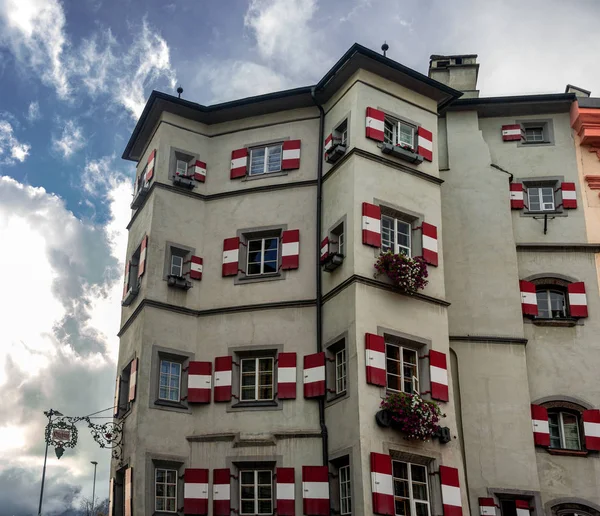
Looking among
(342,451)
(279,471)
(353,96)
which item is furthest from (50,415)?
(353,96)

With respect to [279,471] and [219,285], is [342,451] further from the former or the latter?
[219,285]

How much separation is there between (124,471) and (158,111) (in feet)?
40.6

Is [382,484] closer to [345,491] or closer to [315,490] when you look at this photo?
[345,491]

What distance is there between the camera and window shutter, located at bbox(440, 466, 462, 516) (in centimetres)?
2461

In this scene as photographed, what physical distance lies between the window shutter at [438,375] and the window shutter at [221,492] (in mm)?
6293

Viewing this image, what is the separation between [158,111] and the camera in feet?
105

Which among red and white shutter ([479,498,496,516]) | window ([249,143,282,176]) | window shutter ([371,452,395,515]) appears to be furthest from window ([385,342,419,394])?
window ([249,143,282,176])

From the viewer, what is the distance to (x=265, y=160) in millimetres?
31344

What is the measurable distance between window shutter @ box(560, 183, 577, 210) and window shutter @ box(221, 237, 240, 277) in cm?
1138

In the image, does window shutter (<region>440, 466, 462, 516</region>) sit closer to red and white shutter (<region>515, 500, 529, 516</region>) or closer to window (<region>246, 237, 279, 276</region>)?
red and white shutter (<region>515, 500, 529, 516</region>)

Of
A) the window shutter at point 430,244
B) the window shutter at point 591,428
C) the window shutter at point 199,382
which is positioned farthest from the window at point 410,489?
the window shutter at point 430,244

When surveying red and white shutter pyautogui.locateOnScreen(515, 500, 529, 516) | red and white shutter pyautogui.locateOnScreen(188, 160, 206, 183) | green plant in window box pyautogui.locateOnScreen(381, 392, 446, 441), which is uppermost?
red and white shutter pyautogui.locateOnScreen(188, 160, 206, 183)

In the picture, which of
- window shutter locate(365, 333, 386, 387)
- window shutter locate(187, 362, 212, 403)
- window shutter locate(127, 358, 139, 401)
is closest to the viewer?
window shutter locate(365, 333, 386, 387)

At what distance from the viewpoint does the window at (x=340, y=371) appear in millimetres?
25969
